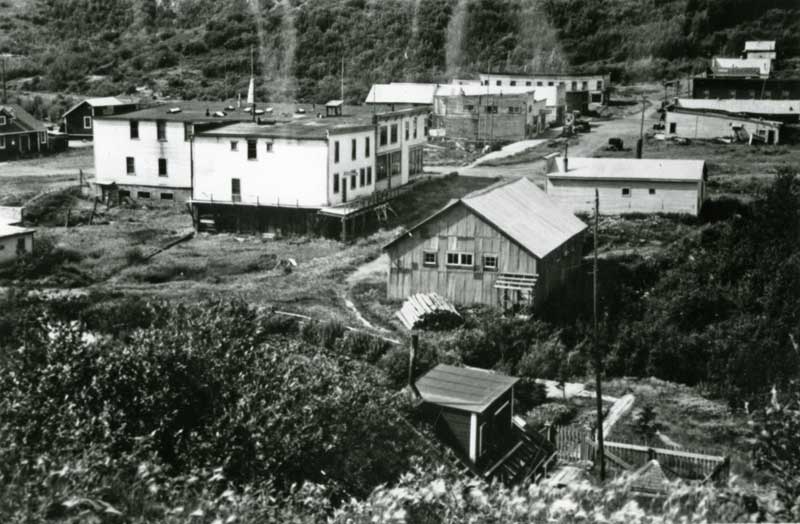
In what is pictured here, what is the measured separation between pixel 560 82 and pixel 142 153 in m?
43.5

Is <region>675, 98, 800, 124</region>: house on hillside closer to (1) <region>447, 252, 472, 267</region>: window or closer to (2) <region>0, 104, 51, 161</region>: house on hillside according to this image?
(1) <region>447, 252, 472, 267</region>: window

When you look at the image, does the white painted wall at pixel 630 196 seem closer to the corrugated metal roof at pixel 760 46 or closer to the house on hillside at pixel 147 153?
the house on hillside at pixel 147 153

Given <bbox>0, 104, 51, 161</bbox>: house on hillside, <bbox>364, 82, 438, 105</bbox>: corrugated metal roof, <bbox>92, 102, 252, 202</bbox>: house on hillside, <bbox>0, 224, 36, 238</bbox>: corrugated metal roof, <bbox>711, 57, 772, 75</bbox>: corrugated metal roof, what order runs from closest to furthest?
<bbox>0, 224, 36, 238</bbox>: corrugated metal roof, <bbox>92, 102, 252, 202</bbox>: house on hillside, <bbox>0, 104, 51, 161</bbox>: house on hillside, <bbox>364, 82, 438, 105</bbox>: corrugated metal roof, <bbox>711, 57, 772, 75</bbox>: corrugated metal roof

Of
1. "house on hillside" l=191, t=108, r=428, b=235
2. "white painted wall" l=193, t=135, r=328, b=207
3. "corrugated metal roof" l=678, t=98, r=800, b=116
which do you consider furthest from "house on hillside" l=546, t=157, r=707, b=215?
"corrugated metal roof" l=678, t=98, r=800, b=116

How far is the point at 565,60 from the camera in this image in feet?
362

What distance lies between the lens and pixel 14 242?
39.8m

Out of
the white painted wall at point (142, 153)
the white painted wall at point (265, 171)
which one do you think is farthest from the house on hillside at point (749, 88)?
the white painted wall at point (142, 153)

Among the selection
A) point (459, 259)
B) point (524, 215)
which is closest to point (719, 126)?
point (524, 215)

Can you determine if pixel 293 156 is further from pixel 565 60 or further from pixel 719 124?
pixel 565 60

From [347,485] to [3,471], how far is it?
5842 mm

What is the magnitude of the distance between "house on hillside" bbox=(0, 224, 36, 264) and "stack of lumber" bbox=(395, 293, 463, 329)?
16138mm

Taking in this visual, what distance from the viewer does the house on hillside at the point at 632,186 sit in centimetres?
4503

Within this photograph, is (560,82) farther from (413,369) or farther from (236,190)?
(413,369)

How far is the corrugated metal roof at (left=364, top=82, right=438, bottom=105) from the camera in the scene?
78.7 meters
